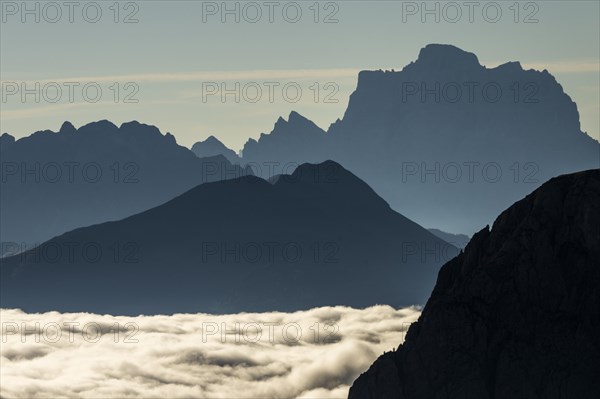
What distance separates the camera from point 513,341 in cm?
18975

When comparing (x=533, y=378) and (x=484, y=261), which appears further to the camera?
(x=484, y=261)

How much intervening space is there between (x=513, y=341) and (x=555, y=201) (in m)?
24.5

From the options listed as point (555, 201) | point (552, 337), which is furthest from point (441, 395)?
point (555, 201)

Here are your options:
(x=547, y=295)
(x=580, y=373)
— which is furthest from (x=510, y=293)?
(x=580, y=373)

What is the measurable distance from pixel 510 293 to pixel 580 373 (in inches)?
734

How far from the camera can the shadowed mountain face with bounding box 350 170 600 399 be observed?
18425cm

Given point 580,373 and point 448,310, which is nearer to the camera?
point 580,373

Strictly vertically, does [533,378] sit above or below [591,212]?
below

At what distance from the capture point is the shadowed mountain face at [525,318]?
184 m

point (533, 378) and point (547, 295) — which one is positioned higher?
point (547, 295)

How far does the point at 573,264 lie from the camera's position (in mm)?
188625

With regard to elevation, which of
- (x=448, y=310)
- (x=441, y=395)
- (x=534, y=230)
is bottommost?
(x=441, y=395)

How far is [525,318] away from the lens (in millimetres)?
190000

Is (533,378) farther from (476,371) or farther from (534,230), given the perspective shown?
(534,230)
